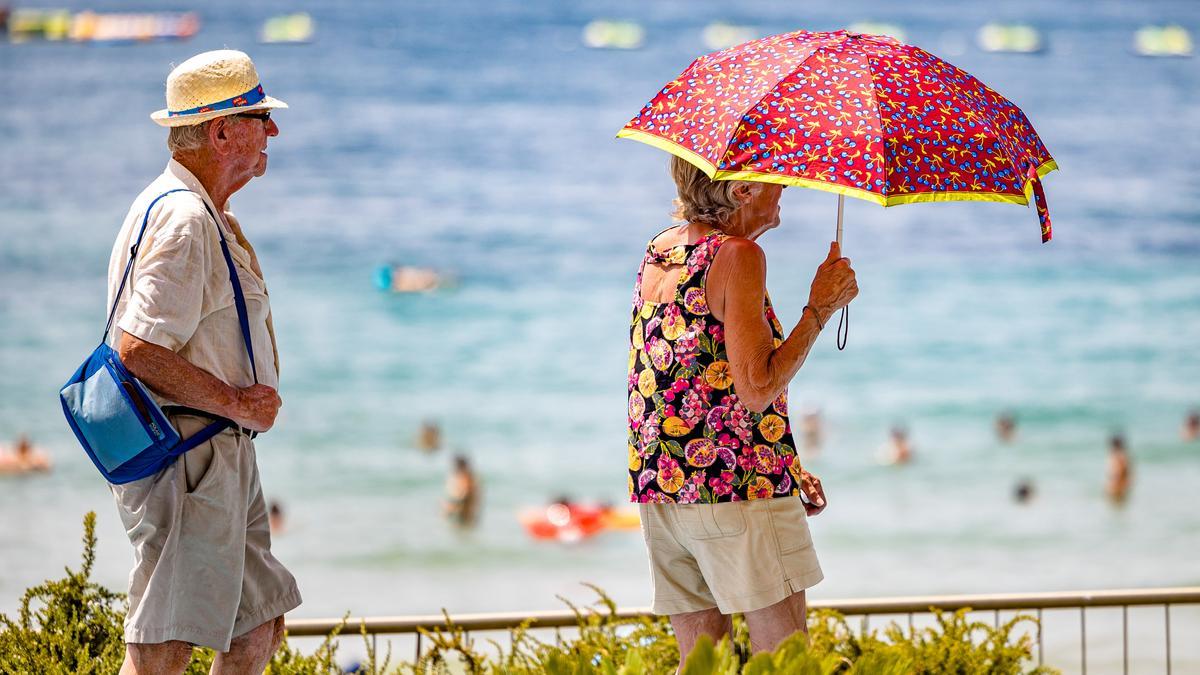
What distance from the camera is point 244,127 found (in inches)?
104

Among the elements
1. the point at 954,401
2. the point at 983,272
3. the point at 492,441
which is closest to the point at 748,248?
the point at 492,441

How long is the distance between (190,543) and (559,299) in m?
17.7

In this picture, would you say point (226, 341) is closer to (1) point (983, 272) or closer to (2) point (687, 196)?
(2) point (687, 196)

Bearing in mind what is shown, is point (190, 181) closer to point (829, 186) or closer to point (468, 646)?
point (829, 186)

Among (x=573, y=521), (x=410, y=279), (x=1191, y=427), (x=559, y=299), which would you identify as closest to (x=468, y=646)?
(x=573, y=521)

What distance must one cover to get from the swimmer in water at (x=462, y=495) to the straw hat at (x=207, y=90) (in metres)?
12.4

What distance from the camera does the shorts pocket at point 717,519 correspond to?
2.60m

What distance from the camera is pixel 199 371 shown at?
250 centimetres

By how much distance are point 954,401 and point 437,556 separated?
7656 mm

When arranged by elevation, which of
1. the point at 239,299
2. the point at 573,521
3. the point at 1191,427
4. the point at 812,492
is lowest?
the point at 573,521

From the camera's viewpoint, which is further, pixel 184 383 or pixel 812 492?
pixel 812 492

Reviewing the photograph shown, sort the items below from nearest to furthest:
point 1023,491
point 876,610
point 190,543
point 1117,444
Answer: point 190,543 < point 876,610 < point 1023,491 < point 1117,444

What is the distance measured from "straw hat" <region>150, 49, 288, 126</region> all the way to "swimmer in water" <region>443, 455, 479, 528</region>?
40.8 feet

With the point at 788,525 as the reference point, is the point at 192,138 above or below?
above
